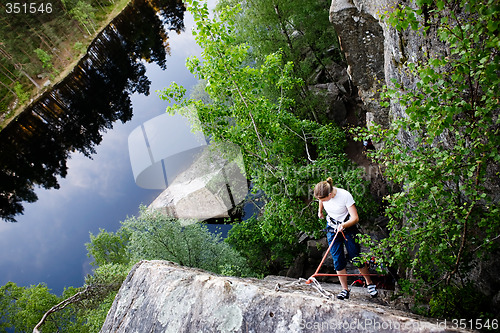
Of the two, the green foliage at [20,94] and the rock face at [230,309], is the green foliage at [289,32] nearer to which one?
the rock face at [230,309]

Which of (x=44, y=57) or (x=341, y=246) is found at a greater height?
(x=44, y=57)

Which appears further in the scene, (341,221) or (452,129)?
(341,221)

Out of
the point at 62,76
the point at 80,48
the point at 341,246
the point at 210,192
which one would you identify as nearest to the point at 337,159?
the point at 341,246

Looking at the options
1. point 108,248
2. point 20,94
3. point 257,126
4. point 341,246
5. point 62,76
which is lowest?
point 108,248

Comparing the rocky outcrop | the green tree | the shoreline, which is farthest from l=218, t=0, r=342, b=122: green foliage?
the shoreline

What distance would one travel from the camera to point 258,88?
967cm

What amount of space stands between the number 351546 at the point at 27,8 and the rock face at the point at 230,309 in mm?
55081

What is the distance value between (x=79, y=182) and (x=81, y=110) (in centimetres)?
945

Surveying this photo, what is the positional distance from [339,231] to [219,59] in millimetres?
5874

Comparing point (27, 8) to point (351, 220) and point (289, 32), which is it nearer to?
point (289, 32)

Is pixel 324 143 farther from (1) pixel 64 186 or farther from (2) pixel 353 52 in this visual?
(1) pixel 64 186

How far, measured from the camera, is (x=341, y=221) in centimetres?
614

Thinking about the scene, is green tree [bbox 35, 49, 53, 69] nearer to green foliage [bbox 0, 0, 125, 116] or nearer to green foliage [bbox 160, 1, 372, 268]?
green foliage [bbox 0, 0, 125, 116]

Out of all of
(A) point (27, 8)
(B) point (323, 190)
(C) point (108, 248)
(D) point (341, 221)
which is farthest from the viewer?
(A) point (27, 8)
